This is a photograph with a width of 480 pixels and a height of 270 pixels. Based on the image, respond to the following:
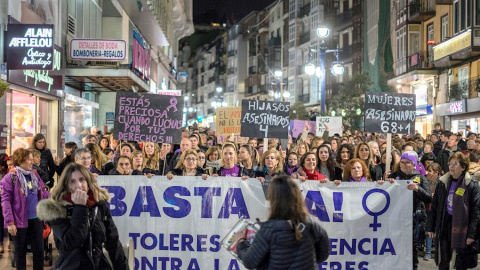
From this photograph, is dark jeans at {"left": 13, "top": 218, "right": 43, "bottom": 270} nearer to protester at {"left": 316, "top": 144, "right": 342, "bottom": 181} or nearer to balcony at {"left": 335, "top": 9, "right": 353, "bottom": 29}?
protester at {"left": 316, "top": 144, "right": 342, "bottom": 181}

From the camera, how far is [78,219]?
4754mm

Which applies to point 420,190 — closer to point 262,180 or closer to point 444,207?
point 444,207

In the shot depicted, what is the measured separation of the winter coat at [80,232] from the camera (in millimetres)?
4785

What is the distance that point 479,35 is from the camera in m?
31.0

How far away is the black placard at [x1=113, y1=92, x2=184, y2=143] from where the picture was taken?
33.2 ft

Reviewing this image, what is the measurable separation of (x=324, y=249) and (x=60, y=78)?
52.5 feet

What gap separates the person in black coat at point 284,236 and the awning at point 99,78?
1771 cm

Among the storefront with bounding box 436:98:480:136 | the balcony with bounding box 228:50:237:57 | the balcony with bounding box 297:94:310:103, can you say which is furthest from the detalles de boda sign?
the balcony with bounding box 228:50:237:57

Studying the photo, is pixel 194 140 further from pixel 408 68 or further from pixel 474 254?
pixel 408 68

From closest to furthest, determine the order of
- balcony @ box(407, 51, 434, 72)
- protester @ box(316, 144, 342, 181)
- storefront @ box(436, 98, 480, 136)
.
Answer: protester @ box(316, 144, 342, 181) < storefront @ box(436, 98, 480, 136) < balcony @ box(407, 51, 434, 72)

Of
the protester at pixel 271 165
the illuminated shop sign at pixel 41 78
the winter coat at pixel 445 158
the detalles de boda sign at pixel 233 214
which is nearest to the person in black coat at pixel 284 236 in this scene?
the detalles de boda sign at pixel 233 214

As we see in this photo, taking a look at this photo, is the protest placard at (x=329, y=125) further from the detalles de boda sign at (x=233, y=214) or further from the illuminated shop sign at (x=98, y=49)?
the detalles de boda sign at (x=233, y=214)

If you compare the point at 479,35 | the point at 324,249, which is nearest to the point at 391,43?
the point at 479,35

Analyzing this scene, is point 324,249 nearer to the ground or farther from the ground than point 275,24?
nearer to the ground
